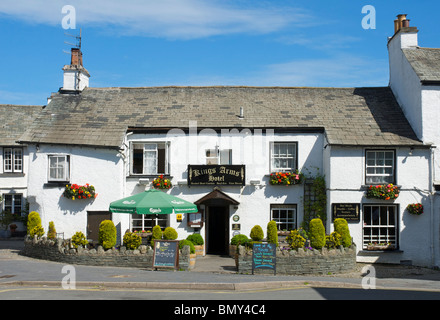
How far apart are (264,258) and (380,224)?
6581 mm

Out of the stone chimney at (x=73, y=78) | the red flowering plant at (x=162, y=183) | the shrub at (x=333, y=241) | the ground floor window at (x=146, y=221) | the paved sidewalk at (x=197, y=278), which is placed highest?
the stone chimney at (x=73, y=78)

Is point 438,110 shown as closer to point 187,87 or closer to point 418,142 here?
point 418,142

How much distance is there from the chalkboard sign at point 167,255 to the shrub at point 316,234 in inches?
191

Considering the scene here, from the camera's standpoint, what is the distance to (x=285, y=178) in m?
20.2

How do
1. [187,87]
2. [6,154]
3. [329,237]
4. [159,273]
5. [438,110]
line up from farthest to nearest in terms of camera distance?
[6,154], [187,87], [438,110], [329,237], [159,273]

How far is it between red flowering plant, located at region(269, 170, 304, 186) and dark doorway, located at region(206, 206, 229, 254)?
2.58 metres

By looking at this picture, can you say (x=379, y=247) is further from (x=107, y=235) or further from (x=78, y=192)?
(x=78, y=192)

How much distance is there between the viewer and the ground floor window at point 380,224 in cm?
1969

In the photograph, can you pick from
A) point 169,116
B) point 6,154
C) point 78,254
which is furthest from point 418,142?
point 6,154

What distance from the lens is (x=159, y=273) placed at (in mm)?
15250

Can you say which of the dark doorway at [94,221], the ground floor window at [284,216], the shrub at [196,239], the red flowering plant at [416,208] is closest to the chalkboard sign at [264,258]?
the shrub at [196,239]

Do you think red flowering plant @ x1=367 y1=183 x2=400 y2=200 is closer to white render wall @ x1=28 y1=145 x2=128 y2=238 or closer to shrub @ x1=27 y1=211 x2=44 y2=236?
white render wall @ x1=28 y1=145 x2=128 y2=238

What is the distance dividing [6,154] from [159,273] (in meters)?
17.7

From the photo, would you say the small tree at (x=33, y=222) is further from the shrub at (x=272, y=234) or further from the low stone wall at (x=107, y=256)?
the shrub at (x=272, y=234)
